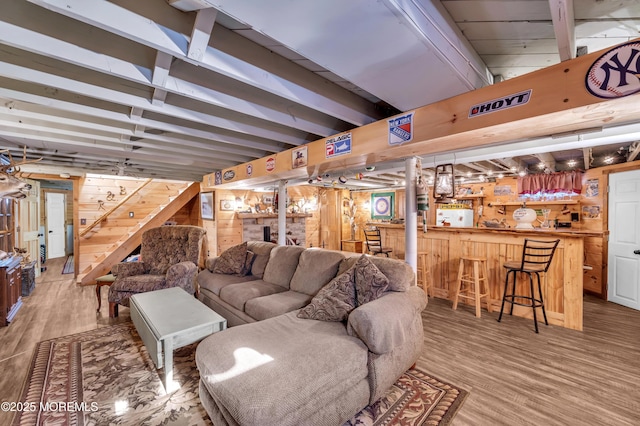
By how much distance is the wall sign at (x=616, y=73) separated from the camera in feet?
4.07

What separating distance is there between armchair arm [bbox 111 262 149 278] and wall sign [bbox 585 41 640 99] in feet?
15.5

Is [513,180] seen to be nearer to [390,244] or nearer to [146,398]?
[390,244]

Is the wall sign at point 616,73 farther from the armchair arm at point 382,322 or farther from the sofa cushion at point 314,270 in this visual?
the sofa cushion at point 314,270

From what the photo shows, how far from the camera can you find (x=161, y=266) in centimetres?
383

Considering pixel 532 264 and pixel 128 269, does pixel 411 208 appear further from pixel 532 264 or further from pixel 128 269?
pixel 128 269

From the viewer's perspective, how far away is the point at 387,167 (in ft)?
12.1

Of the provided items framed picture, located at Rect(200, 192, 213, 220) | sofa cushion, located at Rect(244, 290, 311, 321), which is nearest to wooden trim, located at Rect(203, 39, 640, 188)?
sofa cushion, located at Rect(244, 290, 311, 321)

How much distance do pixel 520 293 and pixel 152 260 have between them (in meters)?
5.15

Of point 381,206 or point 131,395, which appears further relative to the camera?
point 381,206

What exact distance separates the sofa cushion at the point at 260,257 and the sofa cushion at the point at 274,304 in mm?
800

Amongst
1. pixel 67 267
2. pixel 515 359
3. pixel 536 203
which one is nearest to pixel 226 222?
pixel 67 267

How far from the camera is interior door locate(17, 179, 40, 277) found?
5.01m

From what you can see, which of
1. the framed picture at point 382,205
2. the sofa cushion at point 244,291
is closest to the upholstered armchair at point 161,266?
the sofa cushion at point 244,291

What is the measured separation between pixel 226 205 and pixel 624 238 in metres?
7.11
